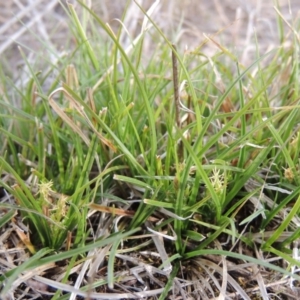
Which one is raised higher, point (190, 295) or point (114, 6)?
point (114, 6)

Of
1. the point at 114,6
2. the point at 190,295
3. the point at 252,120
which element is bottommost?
the point at 190,295

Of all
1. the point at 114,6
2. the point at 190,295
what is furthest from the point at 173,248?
the point at 114,6

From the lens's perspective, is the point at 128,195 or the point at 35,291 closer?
the point at 35,291

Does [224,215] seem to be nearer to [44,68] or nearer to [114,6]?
[44,68]

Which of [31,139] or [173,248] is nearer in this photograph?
[173,248]

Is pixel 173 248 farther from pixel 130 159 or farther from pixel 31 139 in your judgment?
pixel 31 139

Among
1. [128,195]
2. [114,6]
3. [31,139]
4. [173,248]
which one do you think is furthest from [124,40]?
[173,248]

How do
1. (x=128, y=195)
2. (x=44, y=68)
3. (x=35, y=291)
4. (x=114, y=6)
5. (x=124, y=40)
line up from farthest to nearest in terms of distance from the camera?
(x=114, y=6) < (x=124, y=40) < (x=44, y=68) < (x=128, y=195) < (x=35, y=291)

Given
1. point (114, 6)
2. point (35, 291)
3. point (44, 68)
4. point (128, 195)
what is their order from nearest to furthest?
point (35, 291)
point (128, 195)
point (44, 68)
point (114, 6)

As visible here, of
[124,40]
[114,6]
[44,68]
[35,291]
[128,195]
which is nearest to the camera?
[35,291]
